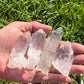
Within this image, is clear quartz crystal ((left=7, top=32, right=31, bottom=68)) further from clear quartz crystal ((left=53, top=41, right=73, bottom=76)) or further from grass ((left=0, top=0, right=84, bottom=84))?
grass ((left=0, top=0, right=84, bottom=84))

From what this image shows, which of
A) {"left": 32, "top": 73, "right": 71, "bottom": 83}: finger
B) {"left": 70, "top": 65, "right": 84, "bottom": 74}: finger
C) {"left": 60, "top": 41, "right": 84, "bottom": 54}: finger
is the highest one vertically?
{"left": 60, "top": 41, "right": 84, "bottom": 54}: finger

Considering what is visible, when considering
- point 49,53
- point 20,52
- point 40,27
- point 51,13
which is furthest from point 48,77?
point 51,13

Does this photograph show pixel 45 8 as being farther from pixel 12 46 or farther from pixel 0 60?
pixel 0 60

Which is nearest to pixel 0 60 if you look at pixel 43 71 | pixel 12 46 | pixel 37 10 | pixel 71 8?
pixel 12 46

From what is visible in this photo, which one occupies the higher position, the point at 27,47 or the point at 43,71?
the point at 27,47

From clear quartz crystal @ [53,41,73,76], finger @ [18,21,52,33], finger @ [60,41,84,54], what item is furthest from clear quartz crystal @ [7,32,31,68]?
finger @ [60,41,84,54]

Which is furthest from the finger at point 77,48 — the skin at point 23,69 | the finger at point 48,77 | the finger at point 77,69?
the finger at point 48,77

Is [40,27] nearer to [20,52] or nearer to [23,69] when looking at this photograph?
[20,52]
